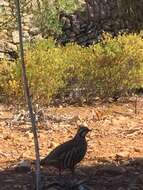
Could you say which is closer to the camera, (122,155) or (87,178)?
(87,178)

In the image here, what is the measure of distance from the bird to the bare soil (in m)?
0.15

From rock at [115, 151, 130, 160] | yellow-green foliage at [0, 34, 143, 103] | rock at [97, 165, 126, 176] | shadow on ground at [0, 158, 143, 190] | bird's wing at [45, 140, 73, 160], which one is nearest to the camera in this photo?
shadow on ground at [0, 158, 143, 190]

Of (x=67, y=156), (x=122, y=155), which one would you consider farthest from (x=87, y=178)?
(x=122, y=155)

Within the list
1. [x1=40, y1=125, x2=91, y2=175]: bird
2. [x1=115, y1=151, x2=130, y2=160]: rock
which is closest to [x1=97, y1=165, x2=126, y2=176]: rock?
[x1=40, y1=125, x2=91, y2=175]: bird

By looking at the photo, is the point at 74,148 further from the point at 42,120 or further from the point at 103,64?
the point at 103,64

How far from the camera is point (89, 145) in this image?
8062 millimetres

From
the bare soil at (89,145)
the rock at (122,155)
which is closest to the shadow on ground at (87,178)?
the bare soil at (89,145)

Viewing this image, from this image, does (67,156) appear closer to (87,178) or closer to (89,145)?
(87,178)

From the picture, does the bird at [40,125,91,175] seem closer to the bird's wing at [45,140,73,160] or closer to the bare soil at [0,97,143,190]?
the bird's wing at [45,140,73,160]

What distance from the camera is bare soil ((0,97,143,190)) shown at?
19.9ft

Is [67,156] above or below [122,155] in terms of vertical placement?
above

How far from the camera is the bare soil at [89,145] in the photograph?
19.9ft

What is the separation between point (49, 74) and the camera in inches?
397

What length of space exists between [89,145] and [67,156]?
2.09m
